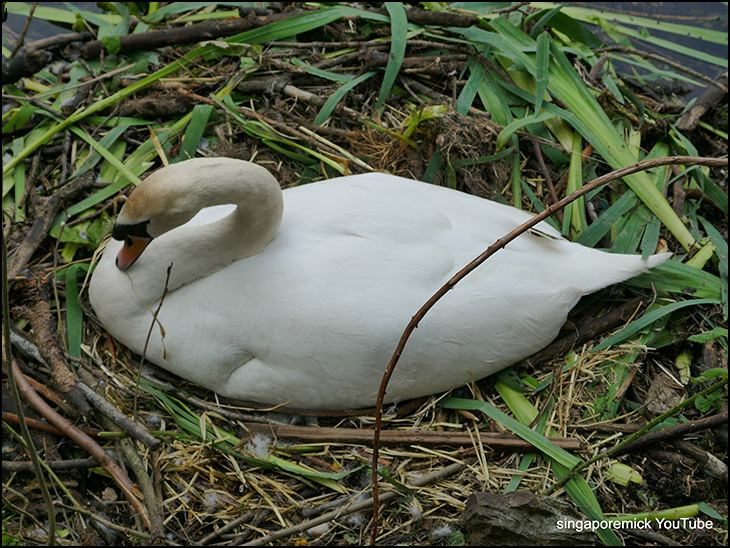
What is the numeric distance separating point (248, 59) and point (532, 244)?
1765 mm

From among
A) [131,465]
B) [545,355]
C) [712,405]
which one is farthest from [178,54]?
[712,405]

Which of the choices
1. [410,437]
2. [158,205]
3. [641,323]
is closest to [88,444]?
[158,205]

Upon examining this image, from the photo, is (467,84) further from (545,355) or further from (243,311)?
(243,311)

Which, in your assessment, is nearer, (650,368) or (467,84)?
(650,368)

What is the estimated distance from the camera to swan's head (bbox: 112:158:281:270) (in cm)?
206

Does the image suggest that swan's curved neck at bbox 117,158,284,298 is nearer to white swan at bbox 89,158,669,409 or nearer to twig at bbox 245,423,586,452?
white swan at bbox 89,158,669,409

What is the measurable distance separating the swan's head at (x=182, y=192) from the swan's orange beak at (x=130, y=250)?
4 centimetres

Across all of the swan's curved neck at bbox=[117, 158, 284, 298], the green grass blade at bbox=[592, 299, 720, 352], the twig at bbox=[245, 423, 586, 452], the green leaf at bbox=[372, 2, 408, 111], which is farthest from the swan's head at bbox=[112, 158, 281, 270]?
the green grass blade at bbox=[592, 299, 720, 352]

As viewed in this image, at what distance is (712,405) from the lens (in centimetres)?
226

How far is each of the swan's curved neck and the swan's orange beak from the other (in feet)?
0.15

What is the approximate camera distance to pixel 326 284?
225 cm

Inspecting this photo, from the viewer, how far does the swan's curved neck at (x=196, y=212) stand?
2068mm

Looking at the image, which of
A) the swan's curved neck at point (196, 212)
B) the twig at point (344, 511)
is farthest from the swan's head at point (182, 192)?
the twig at point (344, 511)

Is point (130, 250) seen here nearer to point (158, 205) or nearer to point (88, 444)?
point (158, 205)
